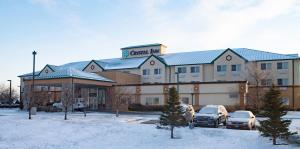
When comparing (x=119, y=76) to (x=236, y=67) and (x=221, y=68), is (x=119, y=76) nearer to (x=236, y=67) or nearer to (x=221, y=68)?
(x=221, y=68)

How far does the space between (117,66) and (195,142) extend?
161 ft

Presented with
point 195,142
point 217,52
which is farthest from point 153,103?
point 195,142

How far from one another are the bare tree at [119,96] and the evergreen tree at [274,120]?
98.3ft

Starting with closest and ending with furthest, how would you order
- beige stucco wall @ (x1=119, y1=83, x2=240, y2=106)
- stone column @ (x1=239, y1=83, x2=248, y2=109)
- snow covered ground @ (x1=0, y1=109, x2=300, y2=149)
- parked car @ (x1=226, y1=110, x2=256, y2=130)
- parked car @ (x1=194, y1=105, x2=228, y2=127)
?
1. snow covered ground @ (x1=0, y1=109, x2=300, y2=149)
2. parked car @ (x1=226, y1=110, x2=256, y2=130)
3. parked car @ (x1=194, y1=105, x2=228, y2=127)
4. stone column @ (x1=239, y1=83, x2=248, y2=109)
5. beige stucco wall @ (x1=119, y1=83, x2=240, y2=106)

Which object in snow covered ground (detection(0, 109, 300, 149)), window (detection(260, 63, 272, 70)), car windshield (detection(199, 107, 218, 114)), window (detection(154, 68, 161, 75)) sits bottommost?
snow covered ground (detection(0, 109, 300, 149))

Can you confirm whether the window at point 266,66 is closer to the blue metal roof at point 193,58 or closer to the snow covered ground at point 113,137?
the blue metal roof at point 193,58

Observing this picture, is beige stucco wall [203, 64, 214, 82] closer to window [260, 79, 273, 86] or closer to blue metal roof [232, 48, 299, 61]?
blue metal roof [232, 48, 299, 61]

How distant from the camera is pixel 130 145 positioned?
19484 mm

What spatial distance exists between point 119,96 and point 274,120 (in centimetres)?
3098

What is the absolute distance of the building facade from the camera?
46.4m

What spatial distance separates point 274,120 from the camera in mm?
18281

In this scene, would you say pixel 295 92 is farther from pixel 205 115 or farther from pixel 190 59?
pixel 205 115

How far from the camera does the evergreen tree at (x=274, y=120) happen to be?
18.2 metres

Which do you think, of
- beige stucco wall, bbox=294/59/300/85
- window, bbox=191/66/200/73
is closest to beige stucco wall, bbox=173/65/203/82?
window, bbox=191/66/200/73
